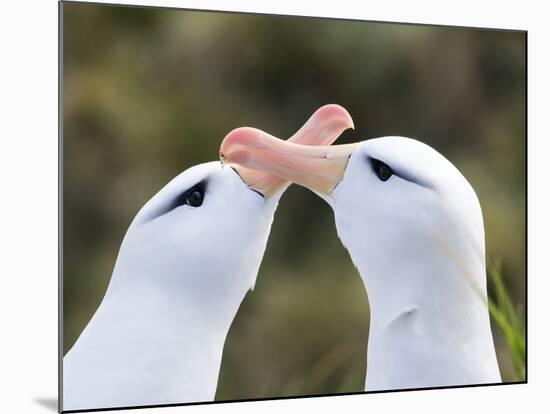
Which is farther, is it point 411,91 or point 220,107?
point 411,91

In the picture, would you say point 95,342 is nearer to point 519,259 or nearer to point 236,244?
point 236,244

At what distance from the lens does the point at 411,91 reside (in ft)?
16.1

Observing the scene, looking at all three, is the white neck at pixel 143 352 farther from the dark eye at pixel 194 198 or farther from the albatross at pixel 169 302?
the dark eye at pixel 194 198

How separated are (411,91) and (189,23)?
1.20 metres

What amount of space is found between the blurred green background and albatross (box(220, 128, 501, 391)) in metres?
0.20

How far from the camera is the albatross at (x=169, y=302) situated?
4.20 m

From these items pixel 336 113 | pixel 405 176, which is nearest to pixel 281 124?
pixel 336 113

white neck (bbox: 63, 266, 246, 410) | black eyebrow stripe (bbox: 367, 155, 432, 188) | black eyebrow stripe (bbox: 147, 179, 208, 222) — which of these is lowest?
white neck (bbox: 63, 266, 246, 410)

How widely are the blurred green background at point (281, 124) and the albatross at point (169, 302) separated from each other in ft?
0.40

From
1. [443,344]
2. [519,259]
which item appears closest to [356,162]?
[443,344]

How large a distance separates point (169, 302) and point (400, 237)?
43.3 inches

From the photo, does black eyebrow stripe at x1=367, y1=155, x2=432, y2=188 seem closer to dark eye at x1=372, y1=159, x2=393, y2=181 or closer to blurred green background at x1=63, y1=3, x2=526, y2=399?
dark eye at x1=372, y1=159, x2=393, y2=181

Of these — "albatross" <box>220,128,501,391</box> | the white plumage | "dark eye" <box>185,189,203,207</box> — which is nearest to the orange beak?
"albatross" <box>220,128,501,391</box>

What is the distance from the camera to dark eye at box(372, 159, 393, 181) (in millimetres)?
4340
